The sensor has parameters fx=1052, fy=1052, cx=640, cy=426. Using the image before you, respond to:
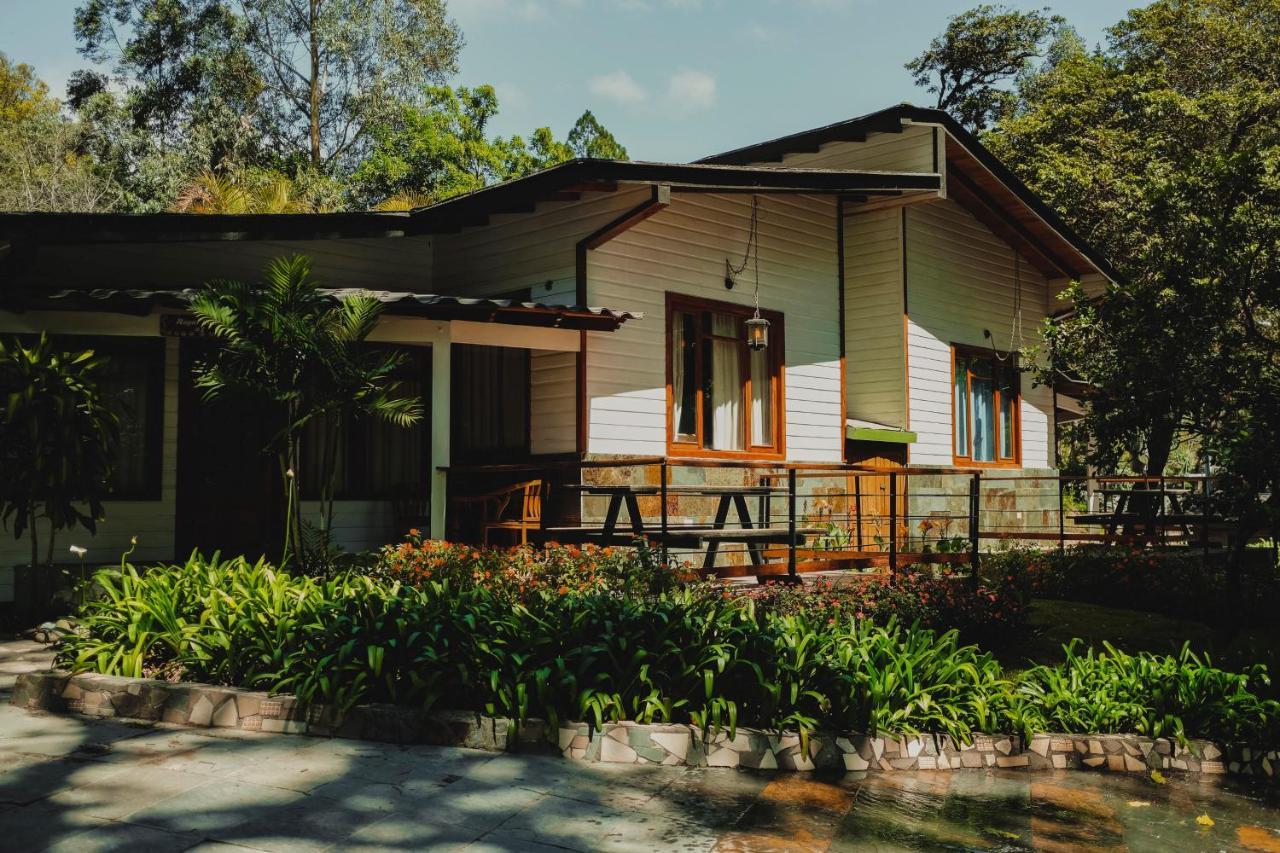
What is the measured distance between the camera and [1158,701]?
590 centimetres

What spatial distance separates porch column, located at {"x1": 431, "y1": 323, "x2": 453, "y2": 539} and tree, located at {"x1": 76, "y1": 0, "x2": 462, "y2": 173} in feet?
76.5

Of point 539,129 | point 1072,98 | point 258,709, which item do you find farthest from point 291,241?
point 539,129

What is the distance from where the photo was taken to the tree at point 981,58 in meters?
31.8

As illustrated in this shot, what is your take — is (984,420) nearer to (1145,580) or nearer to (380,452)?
(1145,580)

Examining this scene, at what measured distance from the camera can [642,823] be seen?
418 centimetres

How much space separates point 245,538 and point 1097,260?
12486 millimetres

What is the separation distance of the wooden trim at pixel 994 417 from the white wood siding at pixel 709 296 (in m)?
2.31

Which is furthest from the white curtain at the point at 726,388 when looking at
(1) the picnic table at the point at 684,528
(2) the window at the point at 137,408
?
(2) the window at the point at 137,408

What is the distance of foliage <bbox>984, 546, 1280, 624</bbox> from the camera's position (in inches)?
404

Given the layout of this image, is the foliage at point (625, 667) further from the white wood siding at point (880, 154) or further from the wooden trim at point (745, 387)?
the white wood siding at point (880, 154)

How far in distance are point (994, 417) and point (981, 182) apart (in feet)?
11.4

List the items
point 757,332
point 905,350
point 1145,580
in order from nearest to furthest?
1. point 1145,580
2. point 757,332
3. point 905,350

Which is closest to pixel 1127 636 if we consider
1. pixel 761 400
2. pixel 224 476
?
pixel 761 400

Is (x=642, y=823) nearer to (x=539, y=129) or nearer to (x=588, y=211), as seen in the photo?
(x=588, y=211)
